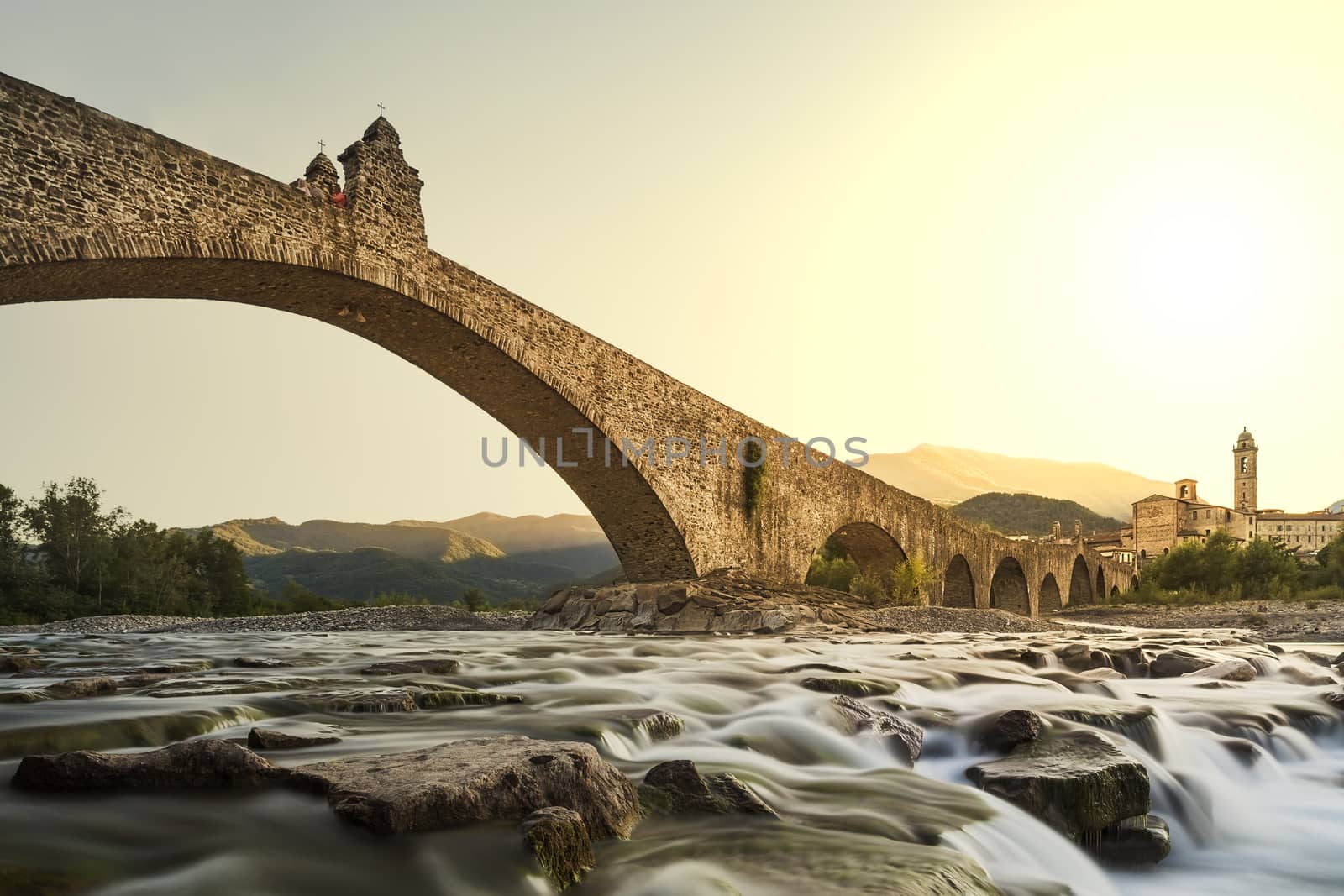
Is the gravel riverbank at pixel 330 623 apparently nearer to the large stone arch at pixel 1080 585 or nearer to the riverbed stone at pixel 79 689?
the riverbed stone at pixel 79 689

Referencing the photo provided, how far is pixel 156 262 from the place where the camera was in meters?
8.58

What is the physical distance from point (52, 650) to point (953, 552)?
2456 cm

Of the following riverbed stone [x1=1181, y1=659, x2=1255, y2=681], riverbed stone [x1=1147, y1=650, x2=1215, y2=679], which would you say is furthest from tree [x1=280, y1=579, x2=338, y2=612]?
riverbed stone [x1=1181, y1=659, x2=1255, y2=681]

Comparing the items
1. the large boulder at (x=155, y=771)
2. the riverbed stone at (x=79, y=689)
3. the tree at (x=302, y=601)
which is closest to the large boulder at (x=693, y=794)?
the large boulder at (x=155, y=771)

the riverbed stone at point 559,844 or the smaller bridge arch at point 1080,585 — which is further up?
the riverbed stone at point 559,844

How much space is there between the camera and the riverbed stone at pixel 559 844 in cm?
232

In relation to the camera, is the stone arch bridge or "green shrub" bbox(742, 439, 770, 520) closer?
the stone arch bridge

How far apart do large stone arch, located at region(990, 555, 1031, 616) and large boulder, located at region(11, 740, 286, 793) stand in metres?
36.2

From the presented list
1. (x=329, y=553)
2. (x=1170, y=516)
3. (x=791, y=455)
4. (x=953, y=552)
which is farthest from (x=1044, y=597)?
(x=329, y=553)

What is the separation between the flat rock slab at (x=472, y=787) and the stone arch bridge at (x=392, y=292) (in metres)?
6.82

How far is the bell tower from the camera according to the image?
3068 inches

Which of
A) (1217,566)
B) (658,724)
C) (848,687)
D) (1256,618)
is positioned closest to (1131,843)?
(658,724)

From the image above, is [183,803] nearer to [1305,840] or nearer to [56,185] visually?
[1305,840]

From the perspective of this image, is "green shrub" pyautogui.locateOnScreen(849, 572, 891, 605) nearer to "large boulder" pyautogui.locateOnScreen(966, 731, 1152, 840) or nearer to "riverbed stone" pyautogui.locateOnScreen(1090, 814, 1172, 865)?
"large boulder" pyautogui.locateOnScreen(966, 731, 1152, 840)
